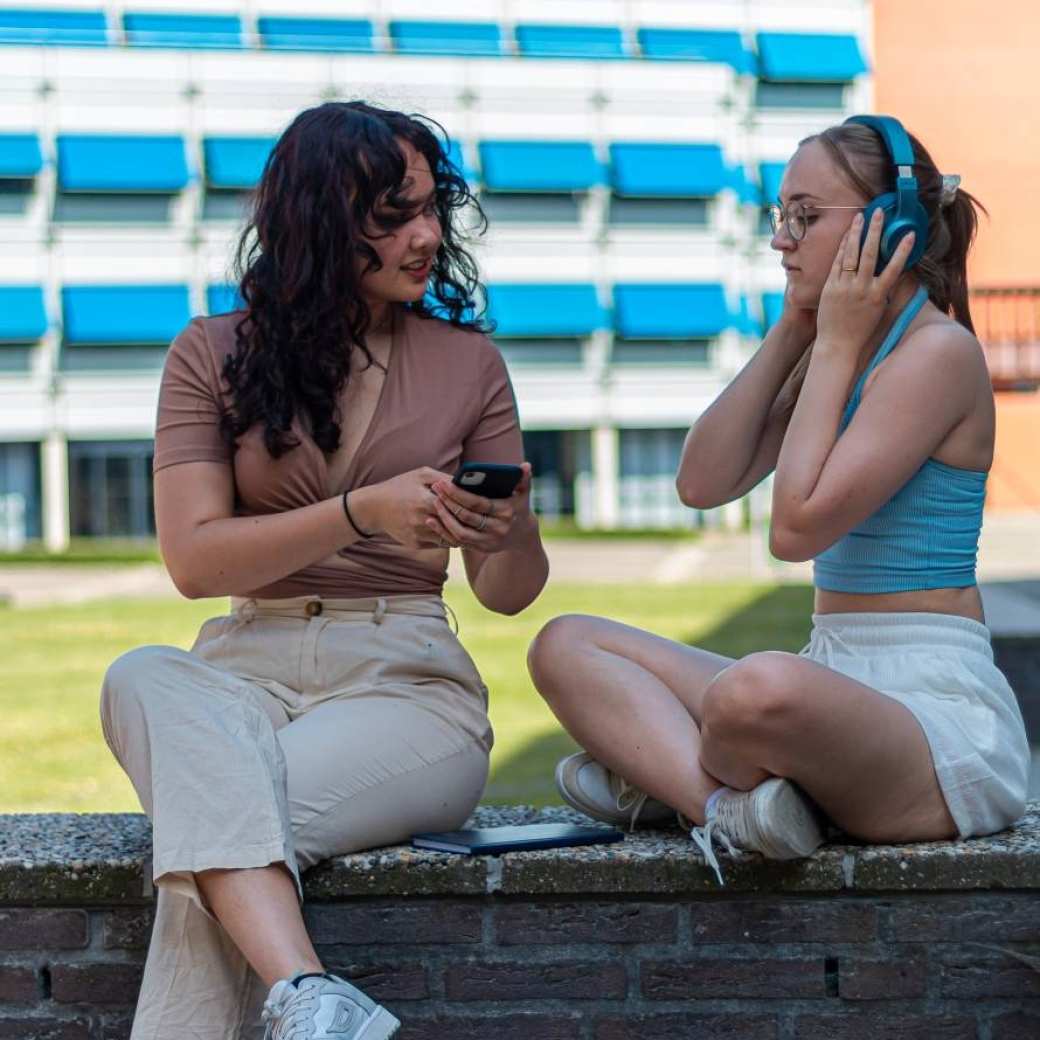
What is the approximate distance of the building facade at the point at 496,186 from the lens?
38.8 metres

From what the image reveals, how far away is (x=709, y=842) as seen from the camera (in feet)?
9.23

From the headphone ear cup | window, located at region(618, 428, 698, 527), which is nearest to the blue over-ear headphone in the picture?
the headphone ear cup

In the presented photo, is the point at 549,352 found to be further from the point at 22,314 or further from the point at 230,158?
the point at 22,314

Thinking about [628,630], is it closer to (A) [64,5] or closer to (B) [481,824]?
(B) [481,824]

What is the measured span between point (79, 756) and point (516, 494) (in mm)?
5672

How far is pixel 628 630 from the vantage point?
3.15 m

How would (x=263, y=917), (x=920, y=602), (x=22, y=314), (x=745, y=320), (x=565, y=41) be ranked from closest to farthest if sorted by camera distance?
(x=263, y=917) → (x=920, y=602) → (x=22, y=314) → (x=565, y=41) → (x=745, y=320)

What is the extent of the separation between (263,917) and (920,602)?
1.19 metres

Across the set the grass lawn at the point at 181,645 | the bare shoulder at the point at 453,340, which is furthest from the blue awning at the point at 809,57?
the bare shoulder at the point at 453,340

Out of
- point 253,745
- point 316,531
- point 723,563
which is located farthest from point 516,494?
point 723,563

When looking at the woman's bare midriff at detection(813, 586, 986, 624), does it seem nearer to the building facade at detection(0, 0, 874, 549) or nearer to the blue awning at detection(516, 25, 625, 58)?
the building facade at detection(0, 0, 874, 549)

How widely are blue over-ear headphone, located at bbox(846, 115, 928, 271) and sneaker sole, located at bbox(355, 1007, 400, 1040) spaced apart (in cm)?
145

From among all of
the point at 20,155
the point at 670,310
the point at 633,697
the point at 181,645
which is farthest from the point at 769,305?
the point at 633,697

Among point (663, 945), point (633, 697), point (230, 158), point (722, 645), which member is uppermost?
point (230, 158)
